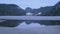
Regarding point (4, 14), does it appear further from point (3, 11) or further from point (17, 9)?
point (17, 9)

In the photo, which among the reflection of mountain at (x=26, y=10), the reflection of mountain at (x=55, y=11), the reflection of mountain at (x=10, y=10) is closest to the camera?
the reflection of mountain at (x=26, y=10)

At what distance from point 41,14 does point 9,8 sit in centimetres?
894

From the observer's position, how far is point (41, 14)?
29.2 metres

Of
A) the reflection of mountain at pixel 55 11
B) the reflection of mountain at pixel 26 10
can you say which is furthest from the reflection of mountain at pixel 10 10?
the reflection of mountain at pixel 55 11

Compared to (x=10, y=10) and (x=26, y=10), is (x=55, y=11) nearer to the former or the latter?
(x=26, y=10)

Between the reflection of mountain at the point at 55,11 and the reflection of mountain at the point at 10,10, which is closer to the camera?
the reflection of mountain at the point at 55,11

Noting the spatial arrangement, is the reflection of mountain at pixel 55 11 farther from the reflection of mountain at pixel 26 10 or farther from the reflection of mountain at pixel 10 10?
the reflection of mountain at pixel 10 10

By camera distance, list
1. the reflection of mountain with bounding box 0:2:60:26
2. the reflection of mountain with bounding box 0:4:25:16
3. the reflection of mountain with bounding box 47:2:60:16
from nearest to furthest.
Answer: the reflection of mountain with bounding box 0:2:60:26, the reflection of mountain with bounding box 47:2:60:16, the reflection of mountain with bounding box 0:4:25:16

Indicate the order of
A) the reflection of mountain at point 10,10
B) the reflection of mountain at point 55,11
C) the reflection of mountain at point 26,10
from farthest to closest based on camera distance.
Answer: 1. the reflection of mountain at point 10,10
2. the reflection of mountain at point 55,11
3. the reflection of mountain at point 26,10

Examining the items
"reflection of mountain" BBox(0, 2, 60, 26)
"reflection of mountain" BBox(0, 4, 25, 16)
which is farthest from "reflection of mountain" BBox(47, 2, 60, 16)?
"reflection of mountain" BBox(0, 4, 25, 16)

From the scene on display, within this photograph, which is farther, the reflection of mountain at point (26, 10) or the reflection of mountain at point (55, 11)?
the reflection of mountain at point (55, 11)

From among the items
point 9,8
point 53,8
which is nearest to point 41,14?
point 53,8

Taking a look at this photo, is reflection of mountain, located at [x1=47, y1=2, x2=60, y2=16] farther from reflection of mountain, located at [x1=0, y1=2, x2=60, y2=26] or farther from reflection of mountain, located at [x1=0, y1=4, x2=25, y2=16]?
reflection of mountain, located at [x1=0, y1=4, x2=25, y2=16]

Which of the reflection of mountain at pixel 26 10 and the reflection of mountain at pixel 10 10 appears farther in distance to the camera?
the reflection of mountain at pixel 10 10
